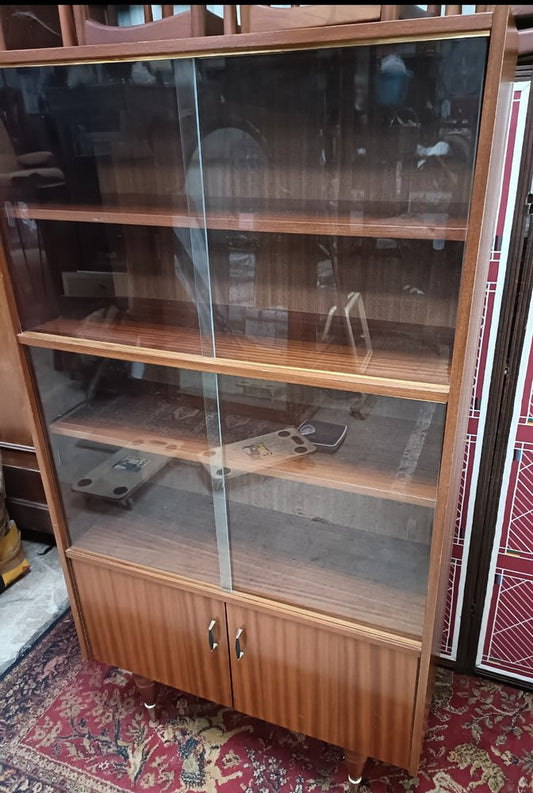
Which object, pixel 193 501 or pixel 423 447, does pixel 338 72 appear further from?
pixel 193 501

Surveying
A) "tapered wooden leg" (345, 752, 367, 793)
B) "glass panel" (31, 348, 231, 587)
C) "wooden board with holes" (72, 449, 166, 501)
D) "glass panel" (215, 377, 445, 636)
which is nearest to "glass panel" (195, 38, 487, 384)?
"glass panel" (215, 377, 445, 636)

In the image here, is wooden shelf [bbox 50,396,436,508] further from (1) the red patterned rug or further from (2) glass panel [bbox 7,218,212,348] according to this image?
(1) the red patterned rug

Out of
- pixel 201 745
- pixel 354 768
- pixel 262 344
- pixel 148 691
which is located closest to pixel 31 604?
pixel 148 691

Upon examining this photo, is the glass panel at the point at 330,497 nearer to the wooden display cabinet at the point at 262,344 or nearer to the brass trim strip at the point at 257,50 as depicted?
the wooden display cabinet at the point at 262,344

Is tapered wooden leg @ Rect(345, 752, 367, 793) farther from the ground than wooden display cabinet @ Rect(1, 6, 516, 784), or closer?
closer

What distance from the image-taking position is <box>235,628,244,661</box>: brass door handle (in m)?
1.22

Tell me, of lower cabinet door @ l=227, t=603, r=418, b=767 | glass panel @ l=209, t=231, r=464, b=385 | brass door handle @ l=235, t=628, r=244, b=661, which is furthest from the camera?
brass door handle @ l=235, t=628, r=244, b=661

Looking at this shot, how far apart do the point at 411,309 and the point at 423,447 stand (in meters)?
0.27

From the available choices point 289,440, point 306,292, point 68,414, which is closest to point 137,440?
point 68,414

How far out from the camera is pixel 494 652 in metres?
1.54

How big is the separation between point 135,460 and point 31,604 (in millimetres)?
829

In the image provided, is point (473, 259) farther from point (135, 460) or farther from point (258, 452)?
point (135, 460)

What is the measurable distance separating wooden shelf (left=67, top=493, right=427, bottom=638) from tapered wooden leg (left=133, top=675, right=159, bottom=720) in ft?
1.14

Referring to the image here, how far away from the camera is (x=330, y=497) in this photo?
3.90 ft
